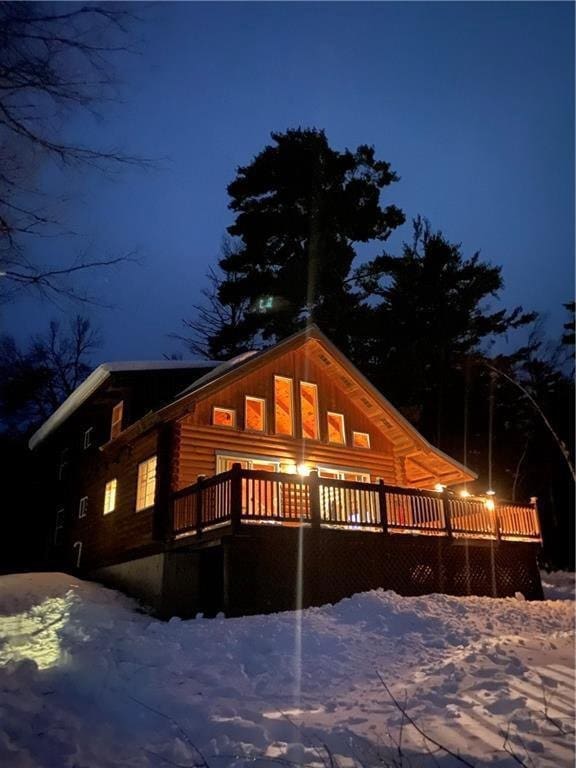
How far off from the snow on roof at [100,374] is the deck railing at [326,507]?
213 inches

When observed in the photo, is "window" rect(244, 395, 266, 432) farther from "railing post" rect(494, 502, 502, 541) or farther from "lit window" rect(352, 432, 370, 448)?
"railing post" rect(494, 502, 502, 541)

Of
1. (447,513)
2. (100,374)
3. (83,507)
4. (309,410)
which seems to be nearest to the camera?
(447,513)

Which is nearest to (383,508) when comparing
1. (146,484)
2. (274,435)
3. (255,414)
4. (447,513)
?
(447,513)

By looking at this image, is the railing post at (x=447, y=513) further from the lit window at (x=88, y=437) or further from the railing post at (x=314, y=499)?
the lit window at (x=88, y=437)

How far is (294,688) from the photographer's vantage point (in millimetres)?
6848

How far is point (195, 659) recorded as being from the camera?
7855mm

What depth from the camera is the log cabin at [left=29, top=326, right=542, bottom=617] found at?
37.7 ft

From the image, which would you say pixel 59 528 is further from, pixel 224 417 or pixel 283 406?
pixel 283 406

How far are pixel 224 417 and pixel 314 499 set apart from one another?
13.9 feet

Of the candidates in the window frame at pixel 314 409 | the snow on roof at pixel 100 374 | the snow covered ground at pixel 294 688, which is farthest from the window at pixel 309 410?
the snow covered ground at pixel 294 688

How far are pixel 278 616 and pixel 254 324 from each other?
18.6 metres

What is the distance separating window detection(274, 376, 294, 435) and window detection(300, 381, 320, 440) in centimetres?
36

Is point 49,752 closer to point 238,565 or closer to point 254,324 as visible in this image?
point 238,565

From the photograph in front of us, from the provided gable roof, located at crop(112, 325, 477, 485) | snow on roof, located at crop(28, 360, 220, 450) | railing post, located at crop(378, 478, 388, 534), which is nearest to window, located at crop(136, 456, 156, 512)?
gable roof, located at crop(112, 325, 477, 485)
